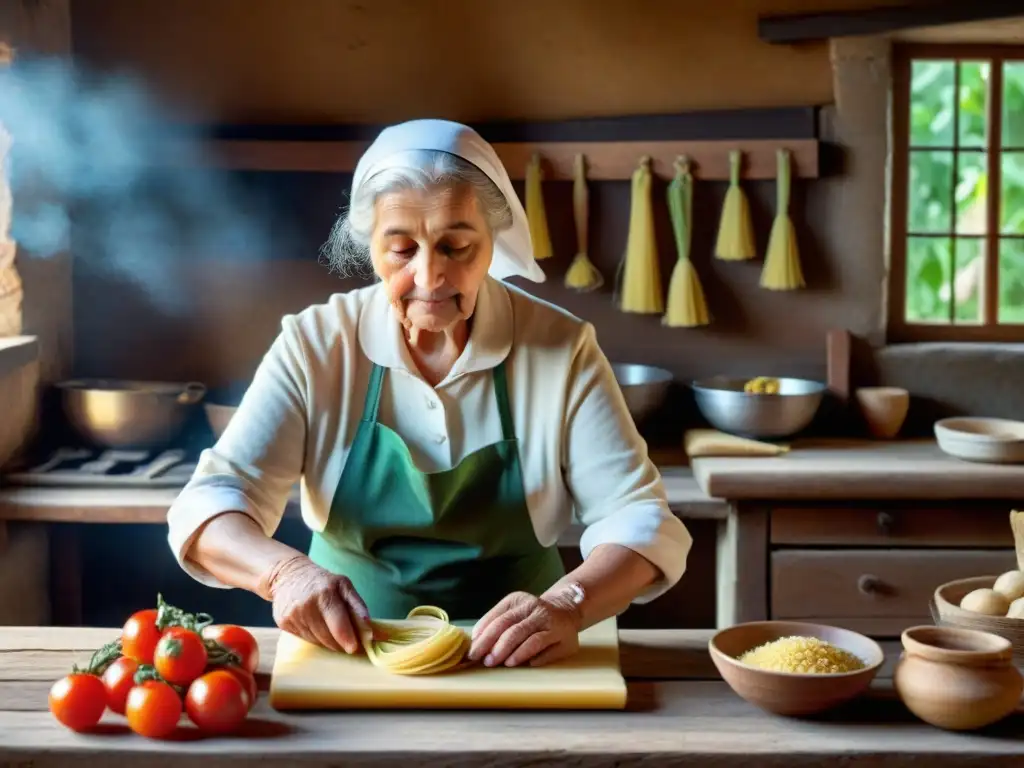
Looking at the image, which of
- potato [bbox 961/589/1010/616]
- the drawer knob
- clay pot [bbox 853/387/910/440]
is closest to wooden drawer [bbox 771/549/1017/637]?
the drawer knob

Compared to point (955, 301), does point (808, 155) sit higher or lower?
higher

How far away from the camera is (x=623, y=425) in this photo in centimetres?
206

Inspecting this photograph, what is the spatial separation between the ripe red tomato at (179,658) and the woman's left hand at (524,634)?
0.37 meters

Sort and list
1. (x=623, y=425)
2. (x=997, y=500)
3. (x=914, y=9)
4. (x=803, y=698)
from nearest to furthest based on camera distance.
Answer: (x=803, y=698), (x=623, y=425), (x=997, y=500), (x=914, y=9)

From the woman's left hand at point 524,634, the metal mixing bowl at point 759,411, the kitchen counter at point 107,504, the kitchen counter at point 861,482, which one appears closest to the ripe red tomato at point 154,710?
the woman's left hand at point 524,634

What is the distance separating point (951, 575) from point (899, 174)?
4.40 feet

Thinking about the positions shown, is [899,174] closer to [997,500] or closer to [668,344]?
[668,344]

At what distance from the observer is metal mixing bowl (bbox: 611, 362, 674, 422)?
354 centimetres

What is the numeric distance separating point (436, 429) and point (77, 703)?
0.78m

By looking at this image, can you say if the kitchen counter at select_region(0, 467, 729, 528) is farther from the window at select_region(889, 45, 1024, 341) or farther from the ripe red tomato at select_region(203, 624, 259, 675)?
the ripe red tomato at select_region(203, 624, 259, 675)

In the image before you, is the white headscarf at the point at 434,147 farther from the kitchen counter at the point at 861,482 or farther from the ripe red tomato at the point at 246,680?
the kitchen counter at the point at 861,482

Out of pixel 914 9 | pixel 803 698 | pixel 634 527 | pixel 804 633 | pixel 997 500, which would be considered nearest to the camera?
pixel 803 698

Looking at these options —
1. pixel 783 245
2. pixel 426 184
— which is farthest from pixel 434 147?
pixel 783 245

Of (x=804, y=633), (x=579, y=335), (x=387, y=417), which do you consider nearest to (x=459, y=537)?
(x=387, y=417)
